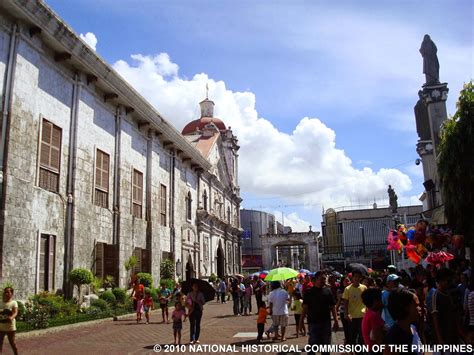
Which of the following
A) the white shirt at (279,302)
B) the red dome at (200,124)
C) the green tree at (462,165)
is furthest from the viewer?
the red dome at (200,124)

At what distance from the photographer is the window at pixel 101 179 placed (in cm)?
1844

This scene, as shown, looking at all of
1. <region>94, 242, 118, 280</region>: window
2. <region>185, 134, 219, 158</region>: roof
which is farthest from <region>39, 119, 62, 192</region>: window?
<region>185, 134, 219, 158</region>: roof

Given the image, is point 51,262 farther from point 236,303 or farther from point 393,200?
point 393,200

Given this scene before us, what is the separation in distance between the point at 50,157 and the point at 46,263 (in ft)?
11.4

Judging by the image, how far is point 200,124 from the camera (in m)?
43.2

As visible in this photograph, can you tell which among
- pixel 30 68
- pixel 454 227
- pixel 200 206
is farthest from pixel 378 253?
pixel 30 68

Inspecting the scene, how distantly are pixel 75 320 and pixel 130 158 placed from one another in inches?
380

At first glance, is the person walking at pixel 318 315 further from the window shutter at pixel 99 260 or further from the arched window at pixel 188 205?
the arched window at pixel 188 205

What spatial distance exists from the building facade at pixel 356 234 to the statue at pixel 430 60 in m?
37.6

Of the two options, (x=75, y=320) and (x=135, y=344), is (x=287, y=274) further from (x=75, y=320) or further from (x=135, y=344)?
(x=75, y=320)

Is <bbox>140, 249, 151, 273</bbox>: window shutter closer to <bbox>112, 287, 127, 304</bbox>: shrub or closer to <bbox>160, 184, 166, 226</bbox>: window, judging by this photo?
<bbox>160, 184, 166, 226</bbox>: window

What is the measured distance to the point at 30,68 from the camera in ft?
46.6

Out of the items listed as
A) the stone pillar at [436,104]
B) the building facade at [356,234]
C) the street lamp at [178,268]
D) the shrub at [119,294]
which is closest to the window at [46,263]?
the shrub at [119,294]

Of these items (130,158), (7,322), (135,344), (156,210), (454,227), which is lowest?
(135,344)
